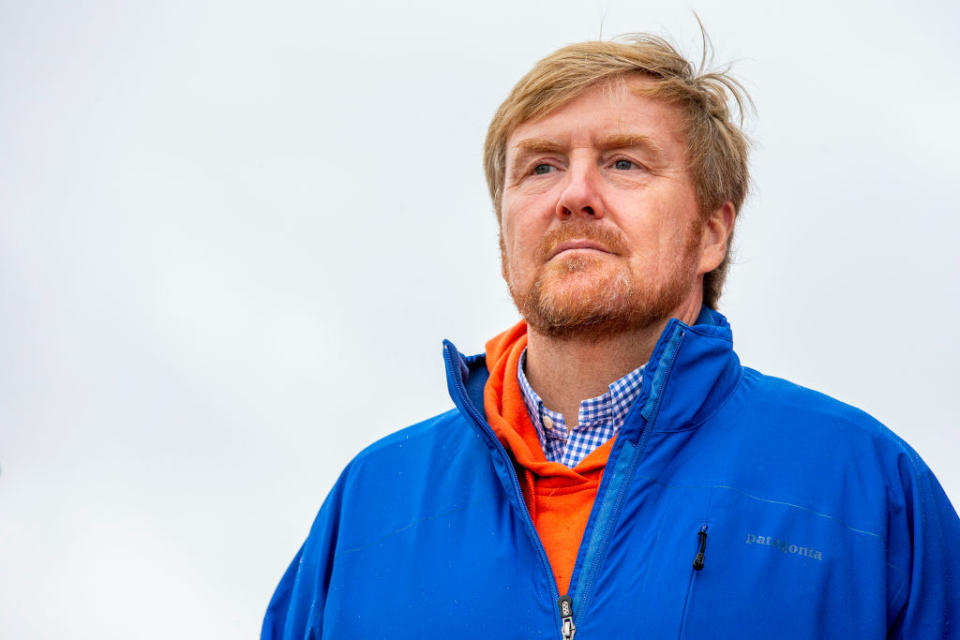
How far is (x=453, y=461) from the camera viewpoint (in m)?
3.99

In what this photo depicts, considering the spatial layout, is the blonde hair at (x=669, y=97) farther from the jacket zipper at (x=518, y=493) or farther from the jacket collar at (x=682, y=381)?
the jacket zipper at (x=518, y=493)

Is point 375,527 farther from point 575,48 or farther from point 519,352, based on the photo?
point 575,48

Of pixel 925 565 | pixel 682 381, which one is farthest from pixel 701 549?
pixel 925 565

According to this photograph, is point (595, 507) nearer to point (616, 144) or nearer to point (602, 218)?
point (602, 218)

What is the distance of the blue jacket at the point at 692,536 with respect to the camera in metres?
3.18

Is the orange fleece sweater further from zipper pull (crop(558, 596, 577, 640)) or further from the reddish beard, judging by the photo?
the reddish beard

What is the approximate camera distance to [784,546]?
3.26 meters

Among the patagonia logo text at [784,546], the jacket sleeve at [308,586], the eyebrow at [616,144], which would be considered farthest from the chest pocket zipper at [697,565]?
the eyebrow at [616,144]

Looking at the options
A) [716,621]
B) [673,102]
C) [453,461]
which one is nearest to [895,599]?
[716,621]

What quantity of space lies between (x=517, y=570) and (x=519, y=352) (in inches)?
51.2

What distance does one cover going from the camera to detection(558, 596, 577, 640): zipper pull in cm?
321

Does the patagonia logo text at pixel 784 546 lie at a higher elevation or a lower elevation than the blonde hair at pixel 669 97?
lower

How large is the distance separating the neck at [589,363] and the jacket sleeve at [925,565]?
117cm

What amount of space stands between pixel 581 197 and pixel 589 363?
27.0 inches
